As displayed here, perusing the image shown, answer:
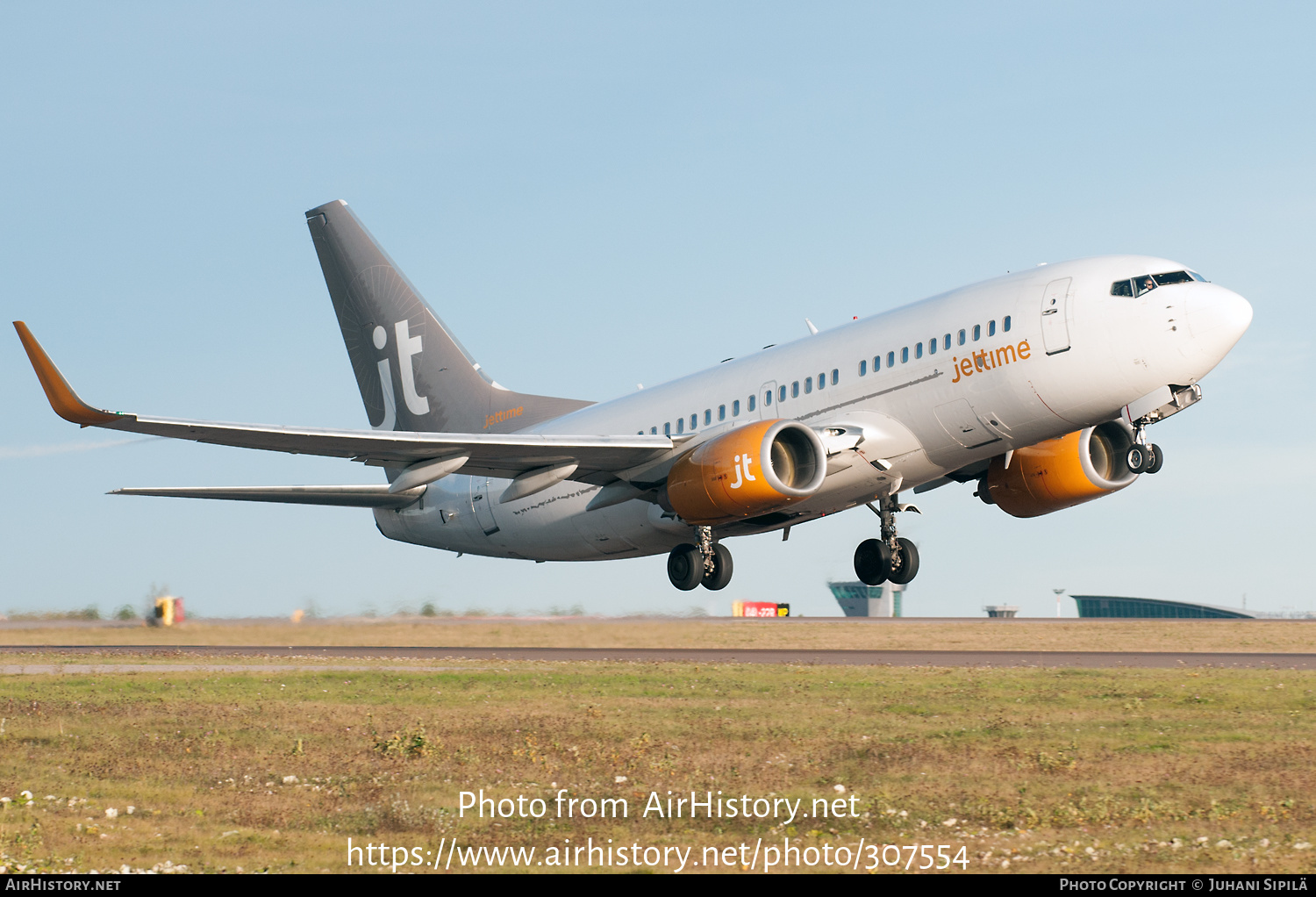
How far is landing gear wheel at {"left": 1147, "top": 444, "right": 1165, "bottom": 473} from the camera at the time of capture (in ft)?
89.4

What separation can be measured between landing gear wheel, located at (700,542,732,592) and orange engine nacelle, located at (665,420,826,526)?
122 inches

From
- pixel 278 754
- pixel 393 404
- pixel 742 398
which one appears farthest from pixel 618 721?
pixel 393 404

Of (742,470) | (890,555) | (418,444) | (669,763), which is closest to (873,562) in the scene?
(890,555)

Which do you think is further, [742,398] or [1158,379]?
[742,398]

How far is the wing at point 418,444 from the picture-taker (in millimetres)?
23953

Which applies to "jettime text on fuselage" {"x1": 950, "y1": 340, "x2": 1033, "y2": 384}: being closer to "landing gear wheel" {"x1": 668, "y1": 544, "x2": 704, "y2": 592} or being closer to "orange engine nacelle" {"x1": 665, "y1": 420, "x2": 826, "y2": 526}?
"orange engine nacelle" {"x1": 665, "y1": 420, "x2": 826, "y2": 526}

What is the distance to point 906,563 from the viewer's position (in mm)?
31344

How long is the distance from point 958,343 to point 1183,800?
1124 cm

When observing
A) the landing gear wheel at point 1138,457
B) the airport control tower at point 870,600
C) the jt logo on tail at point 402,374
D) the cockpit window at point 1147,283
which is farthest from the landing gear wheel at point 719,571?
the airport control tower at point 870,600

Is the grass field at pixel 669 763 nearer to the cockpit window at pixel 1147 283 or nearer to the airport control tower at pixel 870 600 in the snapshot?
the cockpit window at pixel 1147 283

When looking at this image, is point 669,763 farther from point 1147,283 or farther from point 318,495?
point 318,495

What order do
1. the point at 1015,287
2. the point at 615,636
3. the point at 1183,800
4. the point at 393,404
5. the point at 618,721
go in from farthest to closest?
the point at 393,404, the point at 615,636, the point at 1015,287, the point at 618,721, the point at 1183,800

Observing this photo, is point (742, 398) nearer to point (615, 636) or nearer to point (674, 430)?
point (674, 430)

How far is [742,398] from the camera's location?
1167 inches
